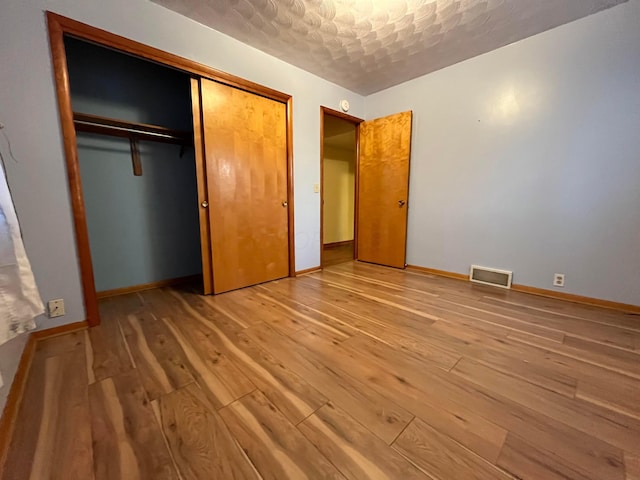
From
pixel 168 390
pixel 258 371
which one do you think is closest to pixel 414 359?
pixel 258 371

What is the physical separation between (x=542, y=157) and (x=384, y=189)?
163cm

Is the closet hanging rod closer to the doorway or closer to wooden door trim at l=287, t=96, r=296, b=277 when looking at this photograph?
wooden door trim at l=287, t=96, r=296, b=277

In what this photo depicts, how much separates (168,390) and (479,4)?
322cm

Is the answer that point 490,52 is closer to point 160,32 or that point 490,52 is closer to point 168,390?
point 160,32

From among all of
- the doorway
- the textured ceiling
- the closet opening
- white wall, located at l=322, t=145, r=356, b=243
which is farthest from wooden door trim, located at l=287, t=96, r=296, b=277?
white wall, located at l=322, t=145, r=356, b=243

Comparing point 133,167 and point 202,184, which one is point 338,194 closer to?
point 202,184

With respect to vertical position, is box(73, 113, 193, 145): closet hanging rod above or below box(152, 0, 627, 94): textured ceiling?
below

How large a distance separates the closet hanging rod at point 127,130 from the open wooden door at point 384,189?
2.26 m

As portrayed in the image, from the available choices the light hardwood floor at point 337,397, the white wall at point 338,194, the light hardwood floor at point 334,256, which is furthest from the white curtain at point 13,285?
the white wall at point 338,194

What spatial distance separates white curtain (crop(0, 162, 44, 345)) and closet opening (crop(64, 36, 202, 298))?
1.66 meters

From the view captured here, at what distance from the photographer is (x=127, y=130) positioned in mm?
2285

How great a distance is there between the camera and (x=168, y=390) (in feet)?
3.87

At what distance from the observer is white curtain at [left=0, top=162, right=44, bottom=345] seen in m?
0.78

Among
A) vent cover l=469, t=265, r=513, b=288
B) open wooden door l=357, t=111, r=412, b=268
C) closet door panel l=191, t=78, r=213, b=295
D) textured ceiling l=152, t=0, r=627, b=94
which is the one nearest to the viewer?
textured ceiling l=152, t=0, r=627, b=94
